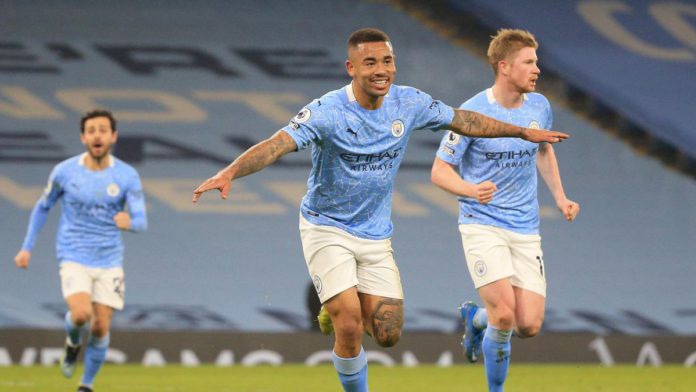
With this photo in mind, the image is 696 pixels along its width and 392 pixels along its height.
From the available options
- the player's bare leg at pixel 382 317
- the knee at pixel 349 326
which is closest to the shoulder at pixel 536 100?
the player's bare leg at pixel 382 317

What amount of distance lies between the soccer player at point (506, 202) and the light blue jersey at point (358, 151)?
99 cm

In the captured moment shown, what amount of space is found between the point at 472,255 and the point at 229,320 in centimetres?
856

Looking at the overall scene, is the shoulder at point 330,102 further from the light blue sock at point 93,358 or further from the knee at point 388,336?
the light blue sock at point 93,358

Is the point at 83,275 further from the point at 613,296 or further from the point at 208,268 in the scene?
the point at 613,296

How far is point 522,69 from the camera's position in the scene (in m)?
Result: 8.27

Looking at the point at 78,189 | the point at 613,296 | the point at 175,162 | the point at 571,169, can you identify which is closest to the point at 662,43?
the point at 571,169

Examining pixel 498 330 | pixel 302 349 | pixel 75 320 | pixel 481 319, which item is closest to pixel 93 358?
pixel 75 320

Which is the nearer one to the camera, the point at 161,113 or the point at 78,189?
the point at 78,189

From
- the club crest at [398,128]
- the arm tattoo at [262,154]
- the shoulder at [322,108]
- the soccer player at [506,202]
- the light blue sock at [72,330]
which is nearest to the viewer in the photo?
the arm tattoo at [262,154]

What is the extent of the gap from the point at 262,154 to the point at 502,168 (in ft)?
8.13

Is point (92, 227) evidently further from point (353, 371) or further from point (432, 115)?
point (432, 115)

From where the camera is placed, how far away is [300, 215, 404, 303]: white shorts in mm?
6902

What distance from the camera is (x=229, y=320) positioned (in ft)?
53.7

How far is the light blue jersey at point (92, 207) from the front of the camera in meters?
10.5
